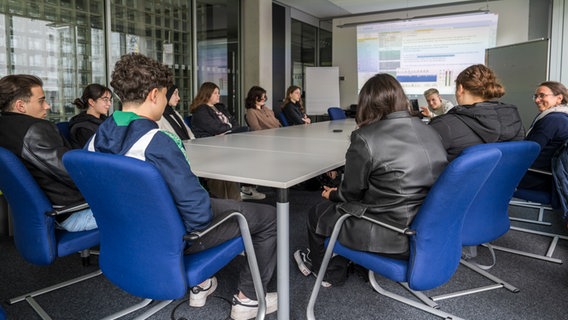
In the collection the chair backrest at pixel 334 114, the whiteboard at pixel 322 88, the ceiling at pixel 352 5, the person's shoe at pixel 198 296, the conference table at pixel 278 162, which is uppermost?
the ceiling at pixel 352 5

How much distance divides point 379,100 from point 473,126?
0.87 metres

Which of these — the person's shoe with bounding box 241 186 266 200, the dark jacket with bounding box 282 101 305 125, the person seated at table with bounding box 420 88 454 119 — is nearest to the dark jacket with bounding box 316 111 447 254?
the person's shoe with bounding box 241 186 266 200

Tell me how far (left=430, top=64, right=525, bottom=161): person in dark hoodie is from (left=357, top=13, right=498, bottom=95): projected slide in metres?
5.12

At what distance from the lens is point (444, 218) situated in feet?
5.02

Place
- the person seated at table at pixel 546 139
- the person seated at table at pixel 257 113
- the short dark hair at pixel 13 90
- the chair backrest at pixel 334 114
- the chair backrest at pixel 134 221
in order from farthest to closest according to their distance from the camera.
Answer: the chair backrest at pixel 334 114 < the person seated at table at pixel 257 113 < the person seated at table at pixel 546 139 < the short dark hair at pixel 13 90 < the chair backrest at pixel 134 221

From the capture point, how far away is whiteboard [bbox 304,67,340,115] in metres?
9.42

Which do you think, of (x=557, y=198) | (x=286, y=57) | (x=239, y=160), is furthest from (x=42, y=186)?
(x=286, y=57)

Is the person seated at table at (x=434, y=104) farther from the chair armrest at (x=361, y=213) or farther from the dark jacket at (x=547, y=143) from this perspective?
the chair armrest at (x=361, y=213)

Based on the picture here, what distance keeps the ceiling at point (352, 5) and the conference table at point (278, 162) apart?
18.6 ft

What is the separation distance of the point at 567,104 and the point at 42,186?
3513 mm

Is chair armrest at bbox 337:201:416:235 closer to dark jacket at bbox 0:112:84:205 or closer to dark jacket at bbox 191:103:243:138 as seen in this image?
dark jacket at bbox 0:112:84:205

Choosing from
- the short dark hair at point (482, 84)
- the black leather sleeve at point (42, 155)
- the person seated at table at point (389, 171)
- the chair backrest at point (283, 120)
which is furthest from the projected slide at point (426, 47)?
the black leather sleeve at point (42, 155)

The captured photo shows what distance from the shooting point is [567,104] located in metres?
3.19

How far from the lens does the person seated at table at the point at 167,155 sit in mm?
1460
